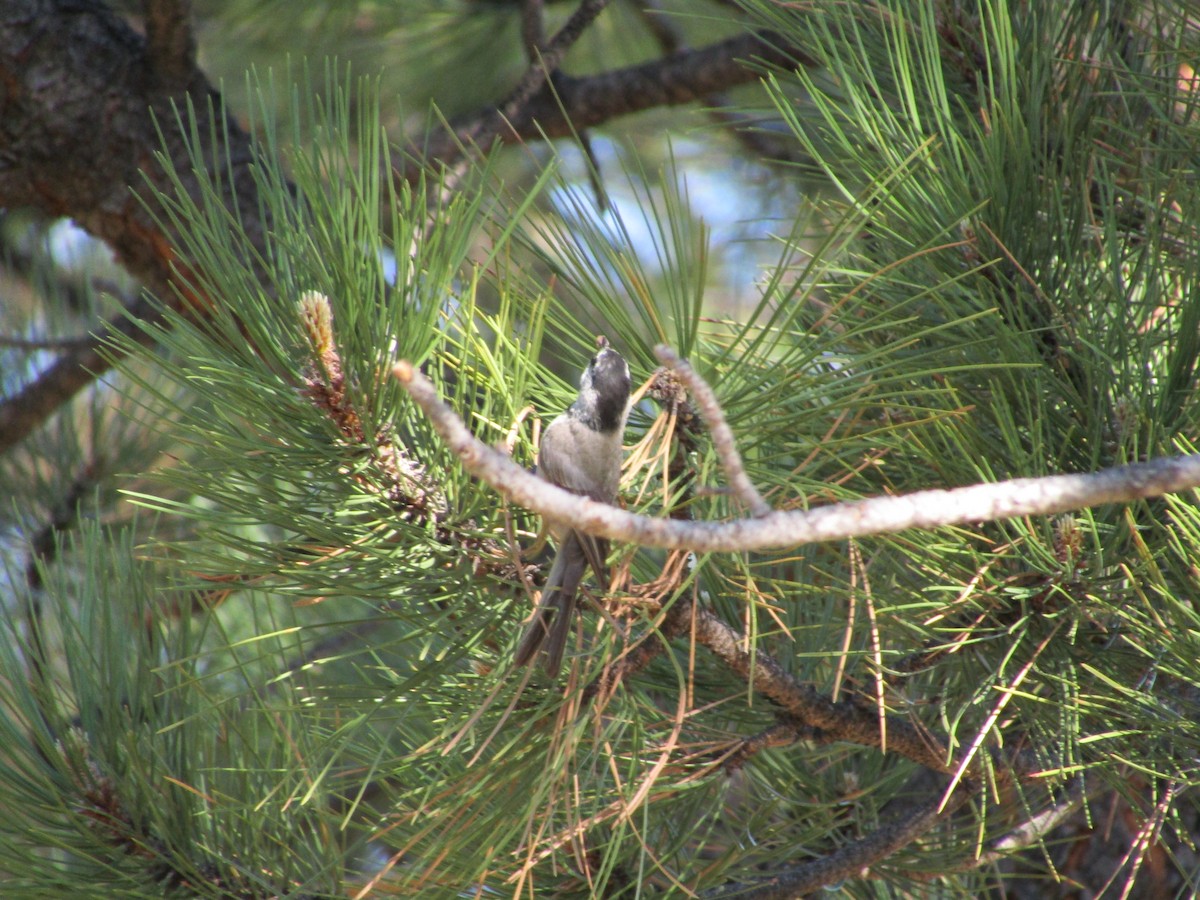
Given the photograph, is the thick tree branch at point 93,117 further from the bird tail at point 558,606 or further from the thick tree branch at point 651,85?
the bird tail at point 558,606

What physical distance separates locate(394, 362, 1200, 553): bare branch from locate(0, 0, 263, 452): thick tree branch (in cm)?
98

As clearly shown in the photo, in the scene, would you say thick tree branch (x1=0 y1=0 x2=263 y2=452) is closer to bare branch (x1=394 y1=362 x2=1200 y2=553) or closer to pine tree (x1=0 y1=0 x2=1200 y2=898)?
pine tree (x1=0 y1=0 x2=1200 y2=898)

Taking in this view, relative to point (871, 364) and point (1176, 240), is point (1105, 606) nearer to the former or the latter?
point (871, 364)

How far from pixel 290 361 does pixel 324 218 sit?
0.09m

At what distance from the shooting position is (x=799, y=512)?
0.48 m

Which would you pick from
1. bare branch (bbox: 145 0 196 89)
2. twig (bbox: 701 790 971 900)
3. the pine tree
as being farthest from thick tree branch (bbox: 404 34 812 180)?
twig (bbox: 701 790 971 900)

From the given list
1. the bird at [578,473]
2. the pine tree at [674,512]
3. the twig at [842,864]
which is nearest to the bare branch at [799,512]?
the pine tree at [674,512]

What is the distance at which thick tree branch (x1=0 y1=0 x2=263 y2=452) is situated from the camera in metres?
1.32

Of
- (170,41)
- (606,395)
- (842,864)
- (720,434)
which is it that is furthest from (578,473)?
(170,41)

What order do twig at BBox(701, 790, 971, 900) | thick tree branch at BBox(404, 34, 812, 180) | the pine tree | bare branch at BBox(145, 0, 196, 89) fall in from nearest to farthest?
the pine tree
twig at BBox(701, 790, 971, 900)
bare branch at BBox(145, 0, 196, 89)
thick tree branch at BBox(404, 34, 812, 180)

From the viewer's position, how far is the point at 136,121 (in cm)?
134

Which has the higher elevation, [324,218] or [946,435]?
[324,218]

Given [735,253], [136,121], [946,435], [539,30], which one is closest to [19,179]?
[136,121]

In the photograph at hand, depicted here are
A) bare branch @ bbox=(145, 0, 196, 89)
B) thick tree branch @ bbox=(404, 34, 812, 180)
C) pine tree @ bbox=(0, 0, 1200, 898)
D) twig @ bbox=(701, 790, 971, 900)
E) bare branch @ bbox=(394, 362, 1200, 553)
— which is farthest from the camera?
thick tree branch @ bbox=(404, 34, 812, 180)
